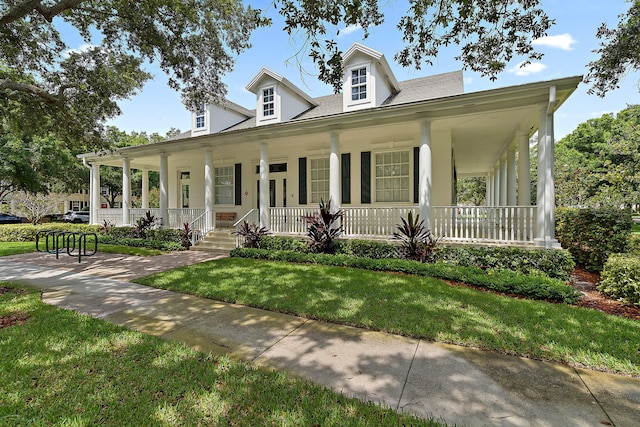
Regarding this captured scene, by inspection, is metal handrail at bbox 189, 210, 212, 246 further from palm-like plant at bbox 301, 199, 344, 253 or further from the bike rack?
palm-like plant at bbox 301, 199, 344, 253

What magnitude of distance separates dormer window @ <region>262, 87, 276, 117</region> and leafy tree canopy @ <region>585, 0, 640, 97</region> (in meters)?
10.3

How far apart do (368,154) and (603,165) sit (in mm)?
32842

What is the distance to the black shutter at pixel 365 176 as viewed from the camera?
A: 10797mm

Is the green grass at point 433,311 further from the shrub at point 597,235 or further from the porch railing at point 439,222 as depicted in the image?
the shrub at point 597,235

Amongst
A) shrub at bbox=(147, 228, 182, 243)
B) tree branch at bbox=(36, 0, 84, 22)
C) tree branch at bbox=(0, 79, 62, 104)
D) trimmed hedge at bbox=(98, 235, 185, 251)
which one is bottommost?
trimmed hedge at bbox=(98, 235, 185, 251)

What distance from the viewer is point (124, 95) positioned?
936 centimetres

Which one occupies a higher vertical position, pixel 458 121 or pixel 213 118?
pixel 213 118

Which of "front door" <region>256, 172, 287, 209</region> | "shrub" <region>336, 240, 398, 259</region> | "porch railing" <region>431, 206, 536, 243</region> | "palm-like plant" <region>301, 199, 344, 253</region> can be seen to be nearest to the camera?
"porch railing" <region>431, 206, 536, 243</region>

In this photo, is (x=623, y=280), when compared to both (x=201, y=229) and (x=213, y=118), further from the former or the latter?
(x=213, y=118)

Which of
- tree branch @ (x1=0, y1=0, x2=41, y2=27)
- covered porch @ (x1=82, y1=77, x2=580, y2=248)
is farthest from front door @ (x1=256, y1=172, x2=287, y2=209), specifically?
tree branch @ (x1=0, y1=0, x2=41, y2=27)

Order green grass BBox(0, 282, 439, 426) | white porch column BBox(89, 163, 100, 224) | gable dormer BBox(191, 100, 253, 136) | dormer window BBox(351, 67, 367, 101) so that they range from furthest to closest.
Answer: white porch column BBox(89, 163, 100, 224), gable dormer BBox(191, 100, 253, 136), dormer window BBox(351, 67, 367, 101), green grass BBox(0, 282, 439, 426)

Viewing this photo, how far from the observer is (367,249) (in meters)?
8.43

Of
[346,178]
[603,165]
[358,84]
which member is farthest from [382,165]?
[603,165]

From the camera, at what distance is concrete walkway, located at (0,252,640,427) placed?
2328 mm
